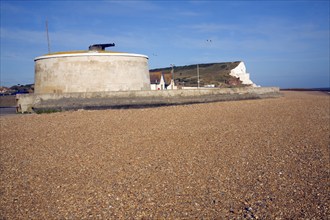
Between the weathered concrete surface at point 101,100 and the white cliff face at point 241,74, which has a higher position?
the white cliff face at point 241,74

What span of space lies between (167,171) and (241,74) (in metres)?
52.3

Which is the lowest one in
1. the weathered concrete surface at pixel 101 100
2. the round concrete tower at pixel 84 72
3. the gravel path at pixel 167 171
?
the gravel path at pixel 167 171

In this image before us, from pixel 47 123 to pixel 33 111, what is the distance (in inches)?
143

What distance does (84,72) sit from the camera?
14.4 meters

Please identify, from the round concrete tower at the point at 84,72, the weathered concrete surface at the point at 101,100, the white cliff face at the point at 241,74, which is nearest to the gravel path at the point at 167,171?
the weathered concrete surface at the point at 101,100

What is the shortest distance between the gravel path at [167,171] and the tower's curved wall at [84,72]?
580cm

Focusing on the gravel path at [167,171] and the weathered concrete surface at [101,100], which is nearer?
the gravel path at [167,171]

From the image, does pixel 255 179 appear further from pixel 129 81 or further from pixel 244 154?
pixel 129 81

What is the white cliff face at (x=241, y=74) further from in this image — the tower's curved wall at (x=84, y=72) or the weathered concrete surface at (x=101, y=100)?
the weathered concrete surface at (x=101, y=100)

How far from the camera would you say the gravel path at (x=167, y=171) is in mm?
3453

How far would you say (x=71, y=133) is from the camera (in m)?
7.97

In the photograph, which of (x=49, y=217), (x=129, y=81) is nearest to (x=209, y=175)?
(x=49, y=217)

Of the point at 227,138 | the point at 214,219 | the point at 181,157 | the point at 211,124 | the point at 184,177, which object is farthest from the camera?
the point at 211,124

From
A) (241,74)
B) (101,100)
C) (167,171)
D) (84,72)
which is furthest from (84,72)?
(241,74)
